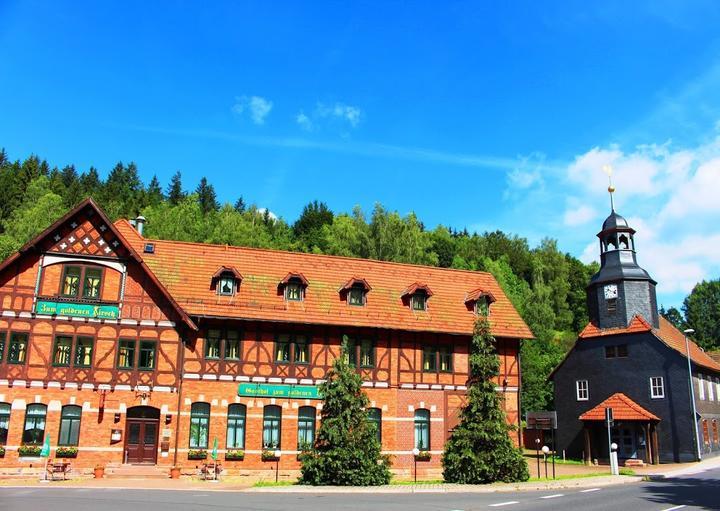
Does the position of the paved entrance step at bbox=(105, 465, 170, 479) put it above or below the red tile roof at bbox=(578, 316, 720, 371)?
below

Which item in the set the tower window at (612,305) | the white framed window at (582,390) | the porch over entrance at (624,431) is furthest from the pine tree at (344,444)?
the tower window at (612,305)

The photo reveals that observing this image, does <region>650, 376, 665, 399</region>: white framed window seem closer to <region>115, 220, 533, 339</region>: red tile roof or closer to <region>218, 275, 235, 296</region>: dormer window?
<region>115, 220, 533, 339</region>: red tile roof

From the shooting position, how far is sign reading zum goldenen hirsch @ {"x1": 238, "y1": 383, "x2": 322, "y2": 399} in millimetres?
29344

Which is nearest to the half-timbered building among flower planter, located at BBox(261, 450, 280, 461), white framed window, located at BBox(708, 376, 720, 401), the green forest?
flower planter, located at BBox(261, 450, 280, 461)

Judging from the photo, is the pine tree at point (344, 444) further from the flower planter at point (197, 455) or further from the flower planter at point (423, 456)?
the flower planter at point (423, 456)

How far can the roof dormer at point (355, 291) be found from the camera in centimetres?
3231

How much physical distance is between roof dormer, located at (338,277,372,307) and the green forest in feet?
86.5

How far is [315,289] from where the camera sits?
107 ft

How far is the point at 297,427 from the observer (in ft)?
97.9

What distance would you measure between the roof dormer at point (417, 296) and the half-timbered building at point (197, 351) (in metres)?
0.06

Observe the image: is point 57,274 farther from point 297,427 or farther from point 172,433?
point 297,427

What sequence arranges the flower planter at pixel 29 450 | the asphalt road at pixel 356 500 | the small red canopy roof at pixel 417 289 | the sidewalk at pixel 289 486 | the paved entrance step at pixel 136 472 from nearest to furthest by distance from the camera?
the asphalt road at pixel 356 500 < the sidewalk at pixel 289 486 < the flower planter at pixel 29 450 < the paved entrance step at pixel 136 472 < the small red canopy roof at pixel 417 289

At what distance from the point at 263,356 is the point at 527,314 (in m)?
47.5

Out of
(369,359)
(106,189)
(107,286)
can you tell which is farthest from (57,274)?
(106,189)
